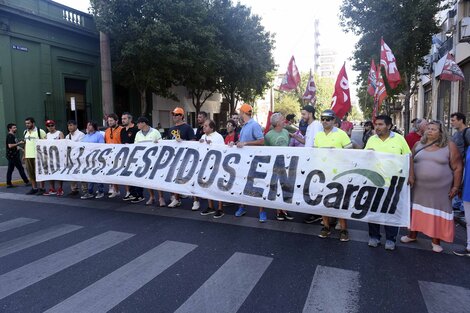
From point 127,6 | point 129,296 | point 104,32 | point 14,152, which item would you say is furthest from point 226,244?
point 127,6

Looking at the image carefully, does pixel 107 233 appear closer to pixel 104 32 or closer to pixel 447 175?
pixel 447 175

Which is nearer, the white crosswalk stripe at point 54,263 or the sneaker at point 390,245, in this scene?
the white crosswalk stripe at point 54,263

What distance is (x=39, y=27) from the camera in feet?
56.1

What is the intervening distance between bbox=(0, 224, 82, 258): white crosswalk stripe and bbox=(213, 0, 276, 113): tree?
1835cm

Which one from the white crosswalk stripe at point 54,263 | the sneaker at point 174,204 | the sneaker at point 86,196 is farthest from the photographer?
the sneaker at point 86,196

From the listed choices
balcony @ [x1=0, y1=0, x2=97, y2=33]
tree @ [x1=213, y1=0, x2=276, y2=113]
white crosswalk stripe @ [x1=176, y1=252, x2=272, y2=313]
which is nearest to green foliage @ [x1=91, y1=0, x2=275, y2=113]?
tree @ [x1=213, y1=0, x2=276, y2=113]

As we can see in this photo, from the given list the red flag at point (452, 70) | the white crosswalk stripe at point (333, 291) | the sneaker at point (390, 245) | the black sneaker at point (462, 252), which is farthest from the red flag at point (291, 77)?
the white crosswalk stripe at point (333, 291)

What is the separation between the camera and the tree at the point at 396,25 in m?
14.5

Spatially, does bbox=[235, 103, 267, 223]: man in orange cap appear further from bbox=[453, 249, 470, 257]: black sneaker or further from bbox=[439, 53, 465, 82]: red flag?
bbox=[439, 53, 465, 82]: red flag

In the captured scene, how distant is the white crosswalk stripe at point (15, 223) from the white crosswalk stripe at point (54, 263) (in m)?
1.75

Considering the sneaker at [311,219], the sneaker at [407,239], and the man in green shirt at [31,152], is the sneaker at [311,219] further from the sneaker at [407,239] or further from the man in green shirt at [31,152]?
the man in green shirt at [31,152]

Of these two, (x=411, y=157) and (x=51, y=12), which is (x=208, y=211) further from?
(x=51, y=12)

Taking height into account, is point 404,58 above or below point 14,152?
above

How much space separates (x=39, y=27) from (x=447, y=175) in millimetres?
18174
